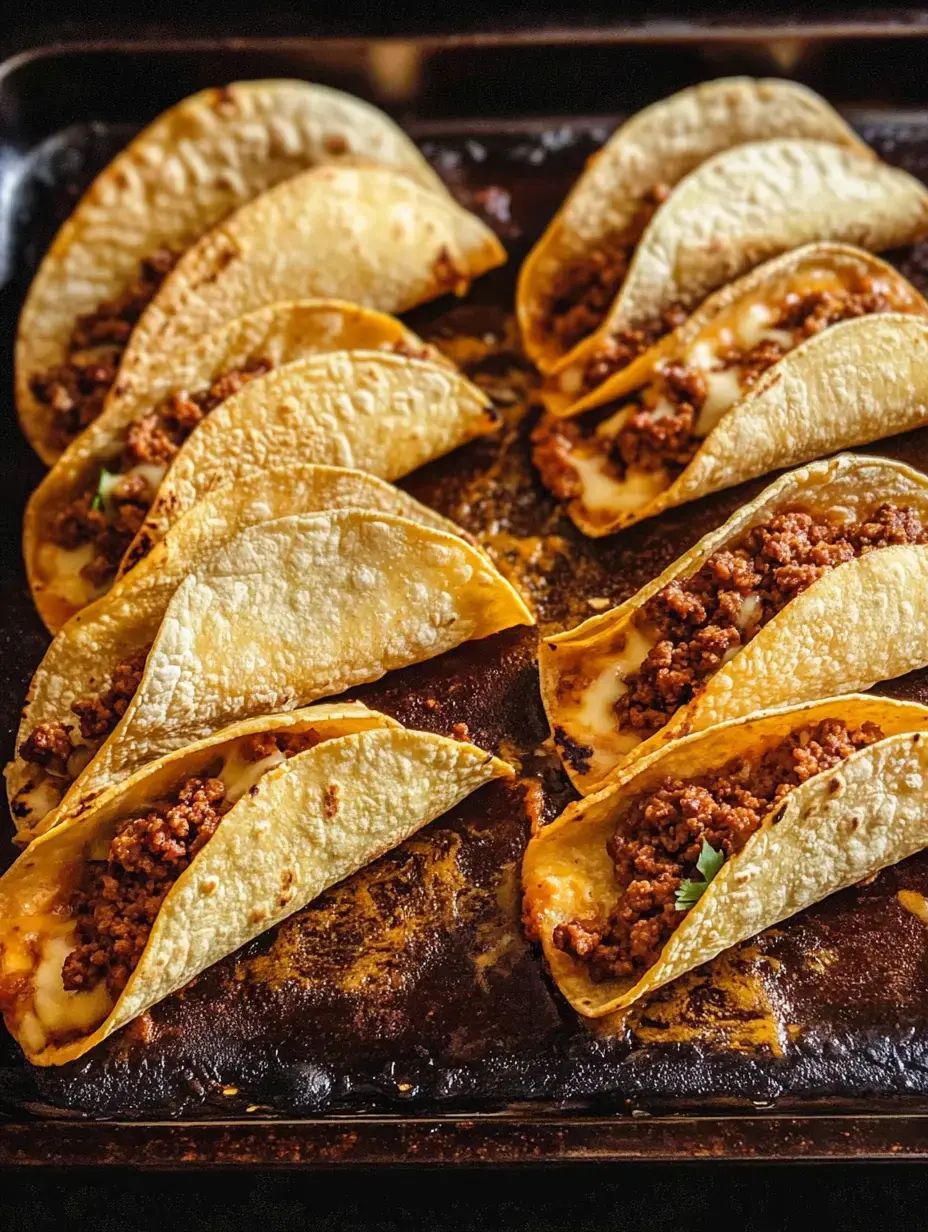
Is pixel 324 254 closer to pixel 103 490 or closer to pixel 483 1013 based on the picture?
pixel 103 490

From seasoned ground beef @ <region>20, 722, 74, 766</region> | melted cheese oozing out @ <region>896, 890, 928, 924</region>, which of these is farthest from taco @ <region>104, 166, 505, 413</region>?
melted cheese oozing out @ <region>896, 890, 928, 924</region>

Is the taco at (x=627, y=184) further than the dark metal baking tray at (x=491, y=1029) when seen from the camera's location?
Yes

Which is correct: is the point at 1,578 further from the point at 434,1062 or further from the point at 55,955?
the point at 434,1062

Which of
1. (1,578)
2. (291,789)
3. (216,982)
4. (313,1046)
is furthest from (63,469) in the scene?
(313,1046)

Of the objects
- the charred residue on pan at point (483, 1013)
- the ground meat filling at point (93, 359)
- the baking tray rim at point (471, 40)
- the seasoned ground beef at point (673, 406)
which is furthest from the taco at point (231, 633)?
the baking tray rim at point (471, 40)

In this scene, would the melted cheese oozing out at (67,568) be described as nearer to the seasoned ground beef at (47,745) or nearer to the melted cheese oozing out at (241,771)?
the seasoned ground beef at (47,745)

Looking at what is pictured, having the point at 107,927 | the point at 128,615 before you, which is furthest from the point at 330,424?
the point at 107,927

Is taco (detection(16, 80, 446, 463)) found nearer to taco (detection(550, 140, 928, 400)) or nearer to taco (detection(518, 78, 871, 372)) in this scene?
taco (detection(518, 78, 871, 372))
